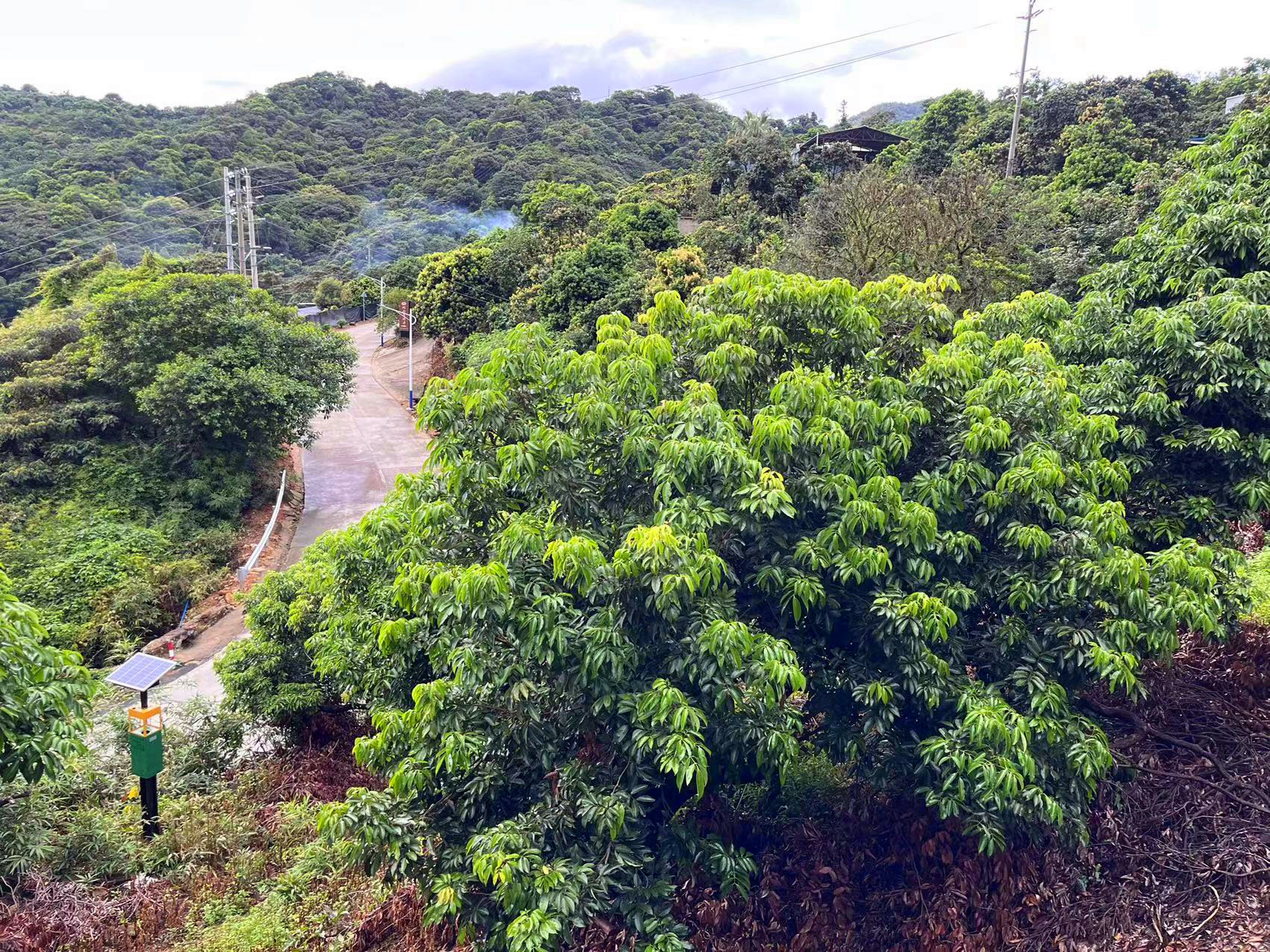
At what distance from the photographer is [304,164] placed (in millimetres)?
68875

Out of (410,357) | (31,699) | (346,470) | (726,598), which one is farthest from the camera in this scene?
(410,357)

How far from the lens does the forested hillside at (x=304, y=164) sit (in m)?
48.6

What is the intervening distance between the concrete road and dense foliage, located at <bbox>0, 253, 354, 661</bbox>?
1625 millimetres

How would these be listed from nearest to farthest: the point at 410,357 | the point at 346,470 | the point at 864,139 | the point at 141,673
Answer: the point at 141,673 → the point at 346,470 → the point at 410,357 → the point at 864,139

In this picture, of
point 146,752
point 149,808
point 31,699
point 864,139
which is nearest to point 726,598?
point 31,699

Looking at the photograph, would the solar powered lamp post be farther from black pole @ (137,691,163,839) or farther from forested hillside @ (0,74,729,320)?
forested hillside @ (0,74,729,320)

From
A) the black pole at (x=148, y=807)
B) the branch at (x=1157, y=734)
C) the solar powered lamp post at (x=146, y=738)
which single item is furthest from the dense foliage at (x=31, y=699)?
the branch at (x=1157, y=734)

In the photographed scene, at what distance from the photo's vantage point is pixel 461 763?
5199mm

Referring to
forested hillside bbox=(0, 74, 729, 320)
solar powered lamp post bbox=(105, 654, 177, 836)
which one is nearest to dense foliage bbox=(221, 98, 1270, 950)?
solar powered lamp post bbox=(105, 654, 177, 836)

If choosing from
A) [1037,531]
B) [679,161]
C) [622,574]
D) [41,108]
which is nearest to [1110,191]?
[1037,531]

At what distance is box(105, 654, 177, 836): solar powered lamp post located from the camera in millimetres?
8039

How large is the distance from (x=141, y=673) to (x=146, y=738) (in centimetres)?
64

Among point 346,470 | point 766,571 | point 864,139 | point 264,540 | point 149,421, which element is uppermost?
point 864,139

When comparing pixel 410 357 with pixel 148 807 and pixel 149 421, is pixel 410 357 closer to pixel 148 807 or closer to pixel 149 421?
pixel 149 421
